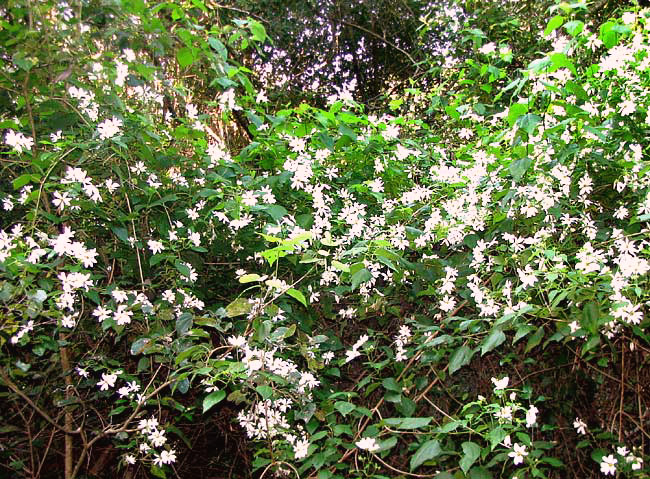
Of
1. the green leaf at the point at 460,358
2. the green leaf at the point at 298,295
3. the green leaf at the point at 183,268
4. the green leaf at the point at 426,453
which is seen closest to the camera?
the green leaf at the point at 298,295

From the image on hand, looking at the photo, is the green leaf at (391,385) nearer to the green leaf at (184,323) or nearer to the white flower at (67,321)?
the green leaf at (184,323)

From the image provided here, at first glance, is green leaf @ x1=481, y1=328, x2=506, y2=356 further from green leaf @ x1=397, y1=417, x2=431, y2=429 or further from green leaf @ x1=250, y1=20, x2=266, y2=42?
green leaf @ x1=250, y1=20, x2=266, y2=42

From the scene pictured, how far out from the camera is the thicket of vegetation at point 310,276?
1467mm

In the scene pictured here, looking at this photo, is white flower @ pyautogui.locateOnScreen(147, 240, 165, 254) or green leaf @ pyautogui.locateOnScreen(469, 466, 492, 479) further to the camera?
white flower @ pyautogui.locateOnScreen(147, 240, 165, 254)

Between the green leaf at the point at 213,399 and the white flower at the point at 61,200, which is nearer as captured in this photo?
the green leaf at the point at 213,399

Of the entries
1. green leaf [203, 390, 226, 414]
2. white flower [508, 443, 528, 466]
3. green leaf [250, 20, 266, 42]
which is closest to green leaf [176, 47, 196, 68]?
green leaf [250, 20, 266, 42]

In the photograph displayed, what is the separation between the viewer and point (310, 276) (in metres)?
1.85

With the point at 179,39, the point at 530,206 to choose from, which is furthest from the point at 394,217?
the point at 179,39

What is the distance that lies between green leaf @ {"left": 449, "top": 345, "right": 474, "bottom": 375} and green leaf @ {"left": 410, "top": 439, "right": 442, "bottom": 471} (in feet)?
0.65

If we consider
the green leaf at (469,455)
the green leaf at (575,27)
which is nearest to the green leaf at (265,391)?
the green leaf at (469,455)

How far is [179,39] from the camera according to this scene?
5.68 ft

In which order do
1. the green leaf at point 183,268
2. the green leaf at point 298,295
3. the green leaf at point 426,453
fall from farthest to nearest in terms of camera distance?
the green leaf at point 183,268 < the green leaf at point 426,453 < the green leaf at point 298,295

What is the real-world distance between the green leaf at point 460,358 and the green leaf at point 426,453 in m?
0.20

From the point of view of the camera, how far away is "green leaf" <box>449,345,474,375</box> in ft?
5.01
